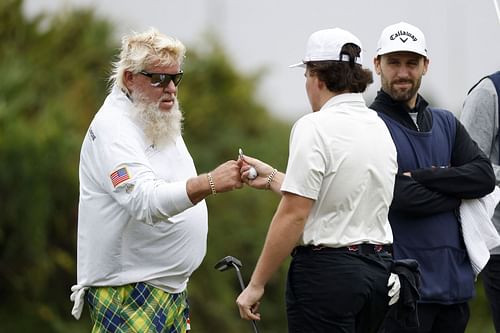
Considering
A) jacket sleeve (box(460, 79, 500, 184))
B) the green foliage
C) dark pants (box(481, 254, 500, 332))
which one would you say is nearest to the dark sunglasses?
jacket sleeve (box(460, 79, 500, 184))

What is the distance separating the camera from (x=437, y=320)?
6.19 metres

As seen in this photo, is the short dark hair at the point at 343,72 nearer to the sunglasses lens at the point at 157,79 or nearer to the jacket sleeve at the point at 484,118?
the sunglasses lens at the point at 157,79

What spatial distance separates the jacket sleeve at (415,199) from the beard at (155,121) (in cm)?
115

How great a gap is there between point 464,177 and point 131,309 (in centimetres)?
180

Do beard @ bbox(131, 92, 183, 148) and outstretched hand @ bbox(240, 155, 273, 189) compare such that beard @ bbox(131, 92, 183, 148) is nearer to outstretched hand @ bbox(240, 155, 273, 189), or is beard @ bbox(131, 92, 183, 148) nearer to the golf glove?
outstretched hand @ bbox(240, 155, 273, 189)

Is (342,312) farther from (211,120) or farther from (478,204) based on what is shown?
(211,120)

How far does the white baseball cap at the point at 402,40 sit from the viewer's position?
6.16 meters

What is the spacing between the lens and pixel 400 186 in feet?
19.6

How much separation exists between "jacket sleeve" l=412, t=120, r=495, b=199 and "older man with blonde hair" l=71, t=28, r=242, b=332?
1.04 metres

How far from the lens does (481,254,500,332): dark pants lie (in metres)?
6.60

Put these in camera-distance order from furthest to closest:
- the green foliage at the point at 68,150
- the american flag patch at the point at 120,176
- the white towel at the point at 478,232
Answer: the green foliage at the point at 68,150
the white towel at the point at 478,232
the american flag patch at the point at 120,176

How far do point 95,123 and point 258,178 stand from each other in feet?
2.76

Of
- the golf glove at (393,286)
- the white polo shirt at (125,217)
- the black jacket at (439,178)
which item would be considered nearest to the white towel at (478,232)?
the black jacket at (439,178)

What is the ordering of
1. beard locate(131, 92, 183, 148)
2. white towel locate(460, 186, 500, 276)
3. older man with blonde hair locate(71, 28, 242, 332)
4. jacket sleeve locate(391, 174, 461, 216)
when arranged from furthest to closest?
white towel locate(460, 186, 500, 276)
jacket sleeve locate(391, 174, 461, 216)
beard locate(131, 92, 183, 148)
older man with blonde hair locate(71, 28, 242, 332)
